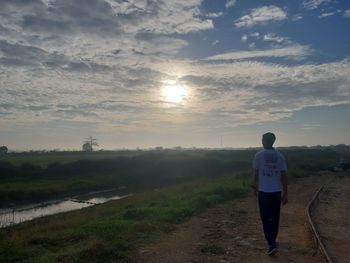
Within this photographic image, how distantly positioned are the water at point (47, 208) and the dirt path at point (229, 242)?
15.5 m

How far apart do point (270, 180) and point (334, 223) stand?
5969 mm

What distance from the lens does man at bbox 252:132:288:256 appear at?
8.49m

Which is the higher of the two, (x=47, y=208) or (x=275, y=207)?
(x=275, y=207)

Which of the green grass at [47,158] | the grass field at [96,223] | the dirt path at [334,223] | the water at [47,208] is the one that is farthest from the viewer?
the green grass at [47,158]

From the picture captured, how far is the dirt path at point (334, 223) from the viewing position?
929 cm

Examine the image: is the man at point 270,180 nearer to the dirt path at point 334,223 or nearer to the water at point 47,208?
the dirt path at point 334,223

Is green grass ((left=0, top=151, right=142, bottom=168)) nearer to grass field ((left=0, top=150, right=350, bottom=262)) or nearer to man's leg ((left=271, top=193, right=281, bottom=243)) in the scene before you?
grass field ((left=0, top=150, right=350, bottom=262))

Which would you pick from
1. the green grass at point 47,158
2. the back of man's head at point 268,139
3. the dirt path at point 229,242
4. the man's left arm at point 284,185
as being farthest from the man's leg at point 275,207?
the green grass at point 47,158

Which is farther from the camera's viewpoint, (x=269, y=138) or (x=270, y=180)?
(x=269, y=138)

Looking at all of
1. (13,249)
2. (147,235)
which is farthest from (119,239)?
(13,249)

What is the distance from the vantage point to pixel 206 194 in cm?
2119

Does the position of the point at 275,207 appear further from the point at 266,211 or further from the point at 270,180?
the point at 270,180

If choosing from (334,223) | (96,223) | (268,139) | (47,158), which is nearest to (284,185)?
(268,139)

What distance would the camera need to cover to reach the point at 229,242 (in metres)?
10.5
